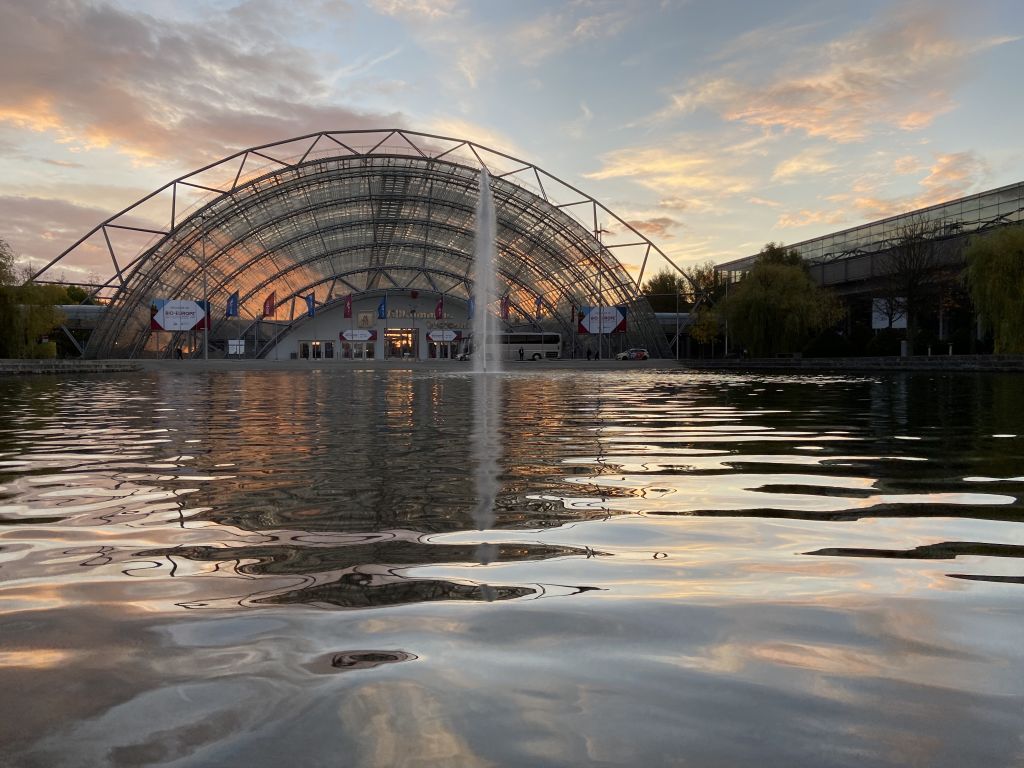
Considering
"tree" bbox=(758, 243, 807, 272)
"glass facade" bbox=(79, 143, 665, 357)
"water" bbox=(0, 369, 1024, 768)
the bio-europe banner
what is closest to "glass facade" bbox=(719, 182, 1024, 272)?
"tree" bbox=(758, 243, 807, 272)

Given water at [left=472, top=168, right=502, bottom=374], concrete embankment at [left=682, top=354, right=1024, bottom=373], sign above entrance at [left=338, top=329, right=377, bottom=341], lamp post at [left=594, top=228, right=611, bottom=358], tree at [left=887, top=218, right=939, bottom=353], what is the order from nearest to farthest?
concrete embankment at [left=682, top=354, right=1024, bottom=373], tree at [left=887, top=218, right=939, bottom=353], water at [left=472, top=168, right=502, bottom=374], lamp post at [left=594, top=228, right=611, bottom=358], sign above entrance at [left=338, top=329, right=377, bottom=341]

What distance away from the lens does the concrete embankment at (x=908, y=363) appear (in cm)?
4081

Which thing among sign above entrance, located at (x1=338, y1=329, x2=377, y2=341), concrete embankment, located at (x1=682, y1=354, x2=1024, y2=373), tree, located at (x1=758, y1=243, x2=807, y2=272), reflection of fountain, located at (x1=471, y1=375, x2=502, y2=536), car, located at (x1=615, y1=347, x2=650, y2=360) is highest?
tree, located at (x1=758, y1=243, x2=807, y2=272)

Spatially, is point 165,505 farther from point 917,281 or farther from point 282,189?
point 282,189

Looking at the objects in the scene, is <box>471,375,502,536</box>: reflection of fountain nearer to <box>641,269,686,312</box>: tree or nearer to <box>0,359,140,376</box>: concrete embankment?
<box>0,359,140,376</box>: concrete embankment

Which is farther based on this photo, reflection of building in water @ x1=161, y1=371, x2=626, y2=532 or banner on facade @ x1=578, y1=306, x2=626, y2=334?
banner on facade @ x1=578, y1=306, x2=626, y2=334

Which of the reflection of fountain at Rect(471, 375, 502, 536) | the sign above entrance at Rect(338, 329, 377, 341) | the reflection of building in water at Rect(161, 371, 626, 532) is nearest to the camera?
the reflection of building in water at Rect(161, 371, 626, 532)

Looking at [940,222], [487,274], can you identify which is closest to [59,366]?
[487,274]

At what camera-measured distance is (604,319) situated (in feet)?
273

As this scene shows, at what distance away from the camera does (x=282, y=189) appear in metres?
72.4

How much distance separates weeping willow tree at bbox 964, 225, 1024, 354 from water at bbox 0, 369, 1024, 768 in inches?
1442

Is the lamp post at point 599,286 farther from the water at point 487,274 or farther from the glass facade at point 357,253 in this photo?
the water at point 487,274

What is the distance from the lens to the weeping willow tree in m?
39.1

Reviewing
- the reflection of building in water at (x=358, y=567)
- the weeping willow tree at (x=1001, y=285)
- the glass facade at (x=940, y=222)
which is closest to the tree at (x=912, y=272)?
the glass facade at (x=940, y=222)
